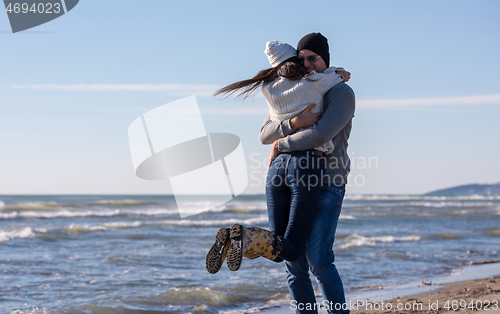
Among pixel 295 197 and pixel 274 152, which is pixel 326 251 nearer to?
pixel 295 197

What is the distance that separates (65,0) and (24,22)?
122cm

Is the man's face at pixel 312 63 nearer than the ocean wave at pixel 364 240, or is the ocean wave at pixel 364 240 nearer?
the man's face at pixel 312 63

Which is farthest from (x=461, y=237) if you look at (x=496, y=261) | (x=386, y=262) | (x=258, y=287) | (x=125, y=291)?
(x=125, y=291)

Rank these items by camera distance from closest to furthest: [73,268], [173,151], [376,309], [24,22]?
1. [376,309]
2. [73,268]
3. [173,151]
4. [24,22]

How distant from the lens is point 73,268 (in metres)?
6.47

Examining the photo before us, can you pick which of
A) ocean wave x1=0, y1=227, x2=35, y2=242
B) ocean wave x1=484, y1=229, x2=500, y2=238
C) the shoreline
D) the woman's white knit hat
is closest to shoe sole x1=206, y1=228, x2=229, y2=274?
the woman's white knit hat

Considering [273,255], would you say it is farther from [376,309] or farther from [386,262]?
[386,262]

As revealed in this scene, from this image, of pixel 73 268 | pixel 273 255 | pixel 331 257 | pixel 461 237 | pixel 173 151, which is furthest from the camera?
pixel 461 237

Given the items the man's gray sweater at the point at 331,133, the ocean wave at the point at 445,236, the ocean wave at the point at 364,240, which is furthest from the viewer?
the ocean wave at the point at 445,236

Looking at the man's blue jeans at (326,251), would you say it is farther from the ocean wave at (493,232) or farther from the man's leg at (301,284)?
the ocean wave at (493,232)

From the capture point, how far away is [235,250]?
2137 millimetres

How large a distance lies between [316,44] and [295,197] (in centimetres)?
86

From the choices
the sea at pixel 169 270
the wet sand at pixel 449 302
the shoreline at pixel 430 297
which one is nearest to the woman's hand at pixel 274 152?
the shoreline at pixel 430 297

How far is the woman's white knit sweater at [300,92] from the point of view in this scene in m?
2.34
